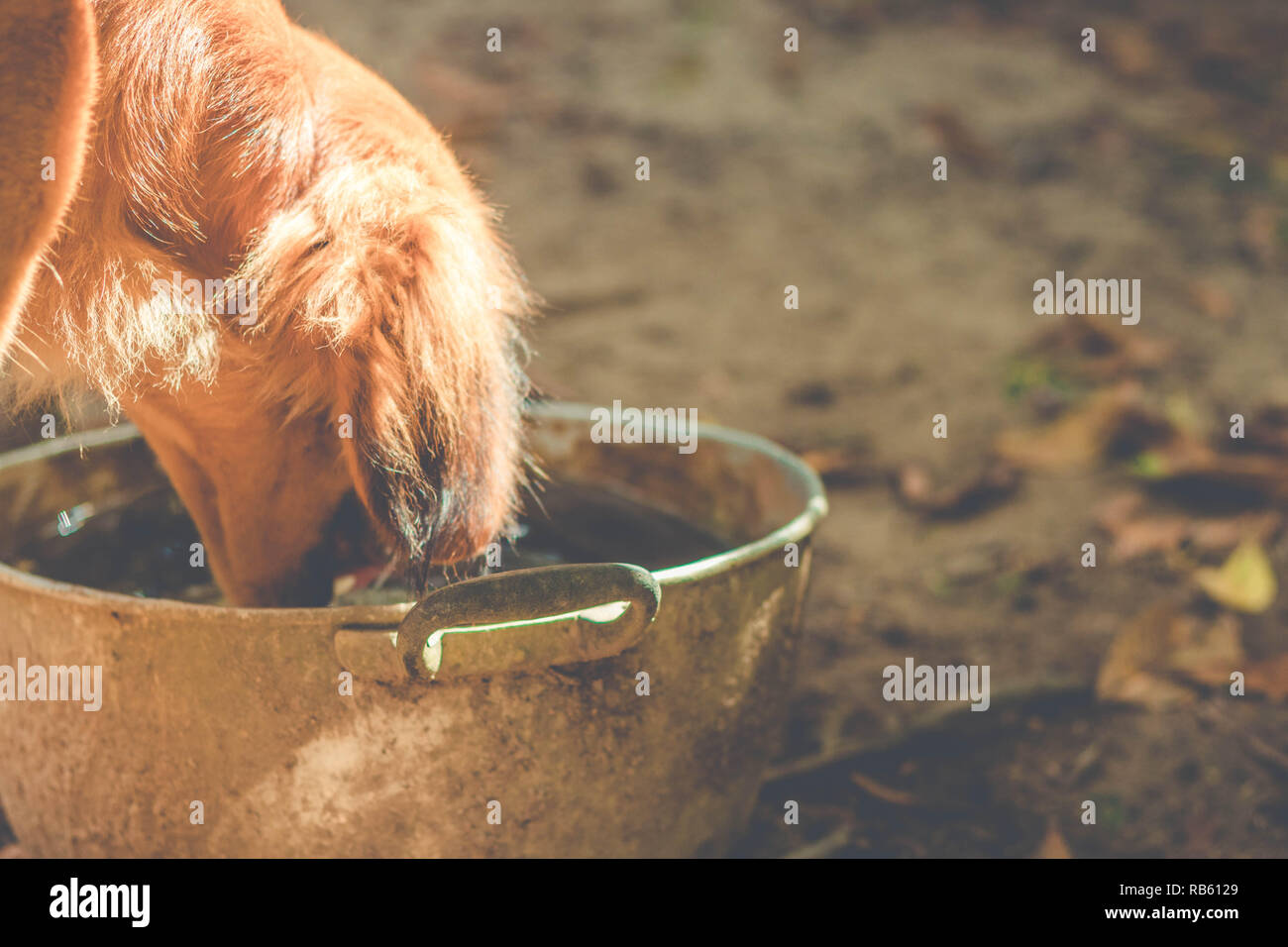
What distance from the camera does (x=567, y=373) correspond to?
3.35 m

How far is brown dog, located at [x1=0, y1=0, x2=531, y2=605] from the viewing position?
103 cm

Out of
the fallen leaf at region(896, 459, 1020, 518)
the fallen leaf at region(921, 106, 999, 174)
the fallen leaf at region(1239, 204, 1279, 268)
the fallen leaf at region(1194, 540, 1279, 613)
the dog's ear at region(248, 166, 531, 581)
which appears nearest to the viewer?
the dog's ear at region(248, 166, 531, 581)

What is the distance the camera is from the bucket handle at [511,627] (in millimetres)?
1033

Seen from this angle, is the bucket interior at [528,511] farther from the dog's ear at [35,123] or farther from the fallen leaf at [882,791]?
the dog's ear at [35,123]

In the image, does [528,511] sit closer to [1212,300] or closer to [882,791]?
[882,791]

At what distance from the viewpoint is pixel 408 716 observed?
3.73 feet

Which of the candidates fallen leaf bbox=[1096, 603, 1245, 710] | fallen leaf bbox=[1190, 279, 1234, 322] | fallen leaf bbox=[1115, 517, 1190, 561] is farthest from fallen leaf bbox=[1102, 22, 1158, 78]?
fallen leaf bbox=[1096, 603, 1245, 710]

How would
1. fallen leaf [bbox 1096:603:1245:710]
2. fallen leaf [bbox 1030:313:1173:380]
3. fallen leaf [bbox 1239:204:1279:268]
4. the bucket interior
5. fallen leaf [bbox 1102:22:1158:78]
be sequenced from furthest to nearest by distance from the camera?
fallen leaf [bbox 1102:22:1158:78]
fallen leaf [bbox 1239:204:1279:268]
fallen leaf [bbox 1030:313:1173:380]
fallen leaf [bbox 1096:603:1245:710]
the bucket interior

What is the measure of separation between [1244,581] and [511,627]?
5.57 ft

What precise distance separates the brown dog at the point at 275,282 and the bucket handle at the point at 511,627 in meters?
0.09

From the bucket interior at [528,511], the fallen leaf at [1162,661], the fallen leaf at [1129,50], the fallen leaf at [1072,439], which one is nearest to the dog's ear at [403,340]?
the bucket interior at [528,511]

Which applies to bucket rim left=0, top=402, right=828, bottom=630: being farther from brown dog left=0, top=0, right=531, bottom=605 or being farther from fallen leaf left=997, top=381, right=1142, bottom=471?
fallen leaf left=997, top=381, right=1142, bottom=471

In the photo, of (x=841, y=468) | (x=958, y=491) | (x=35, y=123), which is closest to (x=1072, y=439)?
(x=958, y=491)
